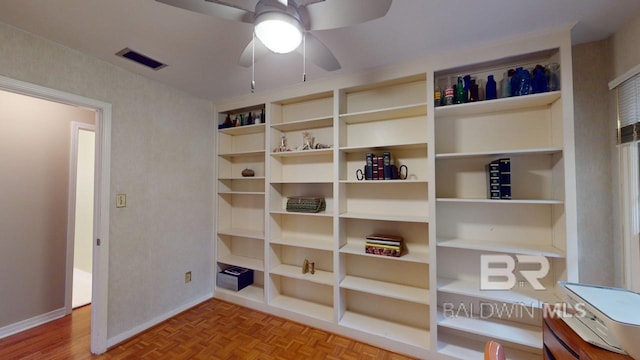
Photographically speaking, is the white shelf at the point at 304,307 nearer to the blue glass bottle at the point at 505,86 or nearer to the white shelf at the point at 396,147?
the white shelf at the point at 396,147

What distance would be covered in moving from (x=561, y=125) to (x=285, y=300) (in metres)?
2.77

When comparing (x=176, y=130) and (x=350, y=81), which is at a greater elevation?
(x=350, y=81)

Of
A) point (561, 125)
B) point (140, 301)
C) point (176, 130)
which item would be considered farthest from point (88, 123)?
point (561, 125)

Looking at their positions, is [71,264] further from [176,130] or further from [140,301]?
[176,130]

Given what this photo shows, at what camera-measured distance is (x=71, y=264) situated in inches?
101

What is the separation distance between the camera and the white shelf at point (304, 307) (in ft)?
7.87

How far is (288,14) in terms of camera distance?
99cm

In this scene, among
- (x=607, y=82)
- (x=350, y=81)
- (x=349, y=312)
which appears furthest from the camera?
(x=349, y=312)

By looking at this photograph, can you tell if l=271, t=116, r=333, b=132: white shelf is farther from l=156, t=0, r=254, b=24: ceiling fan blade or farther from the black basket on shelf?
l=156, t=0, r=254, b=24: ceiling fan blade

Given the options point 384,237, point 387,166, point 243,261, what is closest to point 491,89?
point 387,166

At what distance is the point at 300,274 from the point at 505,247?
177 cm

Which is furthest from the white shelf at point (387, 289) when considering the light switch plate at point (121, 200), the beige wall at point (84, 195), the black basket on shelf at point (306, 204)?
the beige wall at point (84, 195)

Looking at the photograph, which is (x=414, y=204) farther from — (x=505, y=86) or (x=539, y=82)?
(x=539, y=82)

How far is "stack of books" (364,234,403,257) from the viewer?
208 cm
